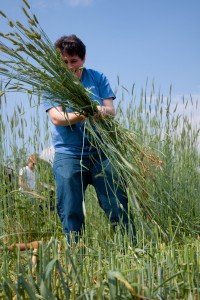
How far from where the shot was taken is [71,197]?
2.43 meters

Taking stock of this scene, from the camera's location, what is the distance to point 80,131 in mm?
2428

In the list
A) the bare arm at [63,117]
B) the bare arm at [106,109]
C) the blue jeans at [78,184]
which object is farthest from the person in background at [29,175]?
the bare arm at [106,109]

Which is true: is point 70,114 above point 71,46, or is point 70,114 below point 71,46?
below

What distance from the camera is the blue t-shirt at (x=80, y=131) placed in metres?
2.41

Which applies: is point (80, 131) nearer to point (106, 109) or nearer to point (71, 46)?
point (106, 109)

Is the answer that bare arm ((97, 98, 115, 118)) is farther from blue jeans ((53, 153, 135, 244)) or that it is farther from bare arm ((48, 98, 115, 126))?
blue jeans ((53, 153, 135, 244))

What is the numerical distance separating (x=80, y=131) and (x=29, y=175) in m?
0.92

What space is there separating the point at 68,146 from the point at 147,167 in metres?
0.42

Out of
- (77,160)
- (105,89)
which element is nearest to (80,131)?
(77,160)

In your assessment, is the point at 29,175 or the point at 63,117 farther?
the point at 29,175

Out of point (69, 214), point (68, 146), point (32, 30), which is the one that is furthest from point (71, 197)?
point (32, 30)

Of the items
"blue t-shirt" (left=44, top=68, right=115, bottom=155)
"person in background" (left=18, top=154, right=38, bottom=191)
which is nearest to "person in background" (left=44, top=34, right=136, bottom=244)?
"blue t-shirt" (left=44, top=68, right=115, bottom=155)

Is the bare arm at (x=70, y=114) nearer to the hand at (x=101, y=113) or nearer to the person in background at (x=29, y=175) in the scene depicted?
the hand at (x=101, y=113)

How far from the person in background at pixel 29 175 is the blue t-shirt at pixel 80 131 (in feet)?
1.89
